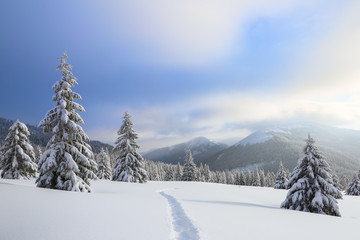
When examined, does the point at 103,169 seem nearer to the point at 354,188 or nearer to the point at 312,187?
the point at 312,187

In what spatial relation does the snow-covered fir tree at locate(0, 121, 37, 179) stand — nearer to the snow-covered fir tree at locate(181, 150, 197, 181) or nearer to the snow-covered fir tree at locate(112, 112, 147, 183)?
the snow-covered fir tree at locate(112, 112, 147, 183)

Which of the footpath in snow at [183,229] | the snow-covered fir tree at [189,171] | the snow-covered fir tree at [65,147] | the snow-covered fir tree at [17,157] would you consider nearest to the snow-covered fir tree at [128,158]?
the snow-covered fir tree at [17,157]

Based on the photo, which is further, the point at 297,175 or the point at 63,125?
the point at 297,175

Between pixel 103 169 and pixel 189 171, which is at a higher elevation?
pixel 103 169

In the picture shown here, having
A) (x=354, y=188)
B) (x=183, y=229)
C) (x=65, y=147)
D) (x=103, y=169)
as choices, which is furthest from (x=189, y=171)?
(x=183, y=229)

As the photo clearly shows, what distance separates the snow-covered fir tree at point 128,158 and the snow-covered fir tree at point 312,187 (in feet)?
68.4

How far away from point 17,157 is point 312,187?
1270 inches

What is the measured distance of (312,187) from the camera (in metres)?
16.6

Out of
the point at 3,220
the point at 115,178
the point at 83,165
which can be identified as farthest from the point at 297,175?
the point at 115,178

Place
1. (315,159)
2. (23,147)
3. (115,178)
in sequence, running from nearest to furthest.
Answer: (315,159)
(23,147)
(115,178)

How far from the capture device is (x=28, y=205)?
741 cm

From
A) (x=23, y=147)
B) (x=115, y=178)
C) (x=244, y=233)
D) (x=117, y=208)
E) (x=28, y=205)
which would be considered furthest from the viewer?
(x=115, y=178)

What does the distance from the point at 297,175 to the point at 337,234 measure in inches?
423

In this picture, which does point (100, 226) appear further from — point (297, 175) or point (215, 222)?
point (297, 175)
